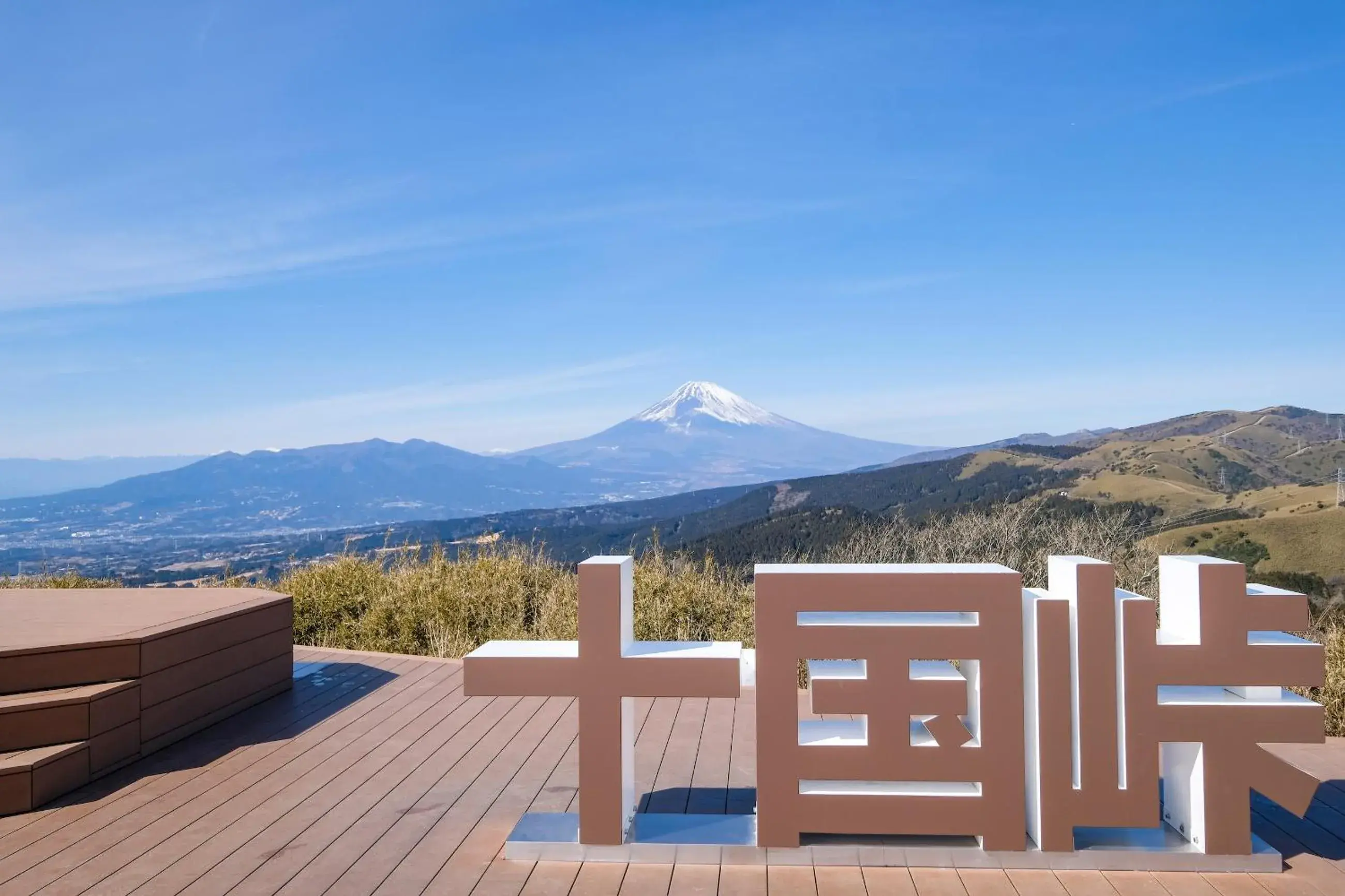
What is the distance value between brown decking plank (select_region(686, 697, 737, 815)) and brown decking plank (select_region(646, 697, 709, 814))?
0.02 meters

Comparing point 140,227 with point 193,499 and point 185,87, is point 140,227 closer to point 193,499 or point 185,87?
point 185,87

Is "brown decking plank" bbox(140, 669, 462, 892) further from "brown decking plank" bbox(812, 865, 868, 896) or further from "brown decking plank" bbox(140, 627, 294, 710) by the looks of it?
"brown decking plank" bbox(812, 865, 868, 896)

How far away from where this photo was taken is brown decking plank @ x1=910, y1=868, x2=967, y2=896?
2666 millimetres

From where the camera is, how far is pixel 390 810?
3463 mm

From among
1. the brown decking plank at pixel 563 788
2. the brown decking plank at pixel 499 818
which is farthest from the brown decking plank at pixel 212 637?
the brown decking plank at pixel 563 788

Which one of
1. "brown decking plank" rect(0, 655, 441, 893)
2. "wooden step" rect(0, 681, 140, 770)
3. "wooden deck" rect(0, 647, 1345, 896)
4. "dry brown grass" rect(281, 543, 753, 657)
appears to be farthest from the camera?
"dry brown grass" rect(281, 543, 753, 657)

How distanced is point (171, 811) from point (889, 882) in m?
2.84

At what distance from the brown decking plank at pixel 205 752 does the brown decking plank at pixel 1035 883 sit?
3.50 meters

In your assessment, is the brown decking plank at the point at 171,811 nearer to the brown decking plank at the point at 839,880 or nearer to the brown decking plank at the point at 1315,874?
the brown decking plank at the point at 839,880

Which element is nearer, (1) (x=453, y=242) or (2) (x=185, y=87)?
(2) (x=185, y=87)

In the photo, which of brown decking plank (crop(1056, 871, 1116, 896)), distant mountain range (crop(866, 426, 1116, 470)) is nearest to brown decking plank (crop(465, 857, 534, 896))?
brown decking plank (crop(1056, 871, 1116, 896))

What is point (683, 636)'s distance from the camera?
22.1ft

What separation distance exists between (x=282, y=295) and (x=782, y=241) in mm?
21854

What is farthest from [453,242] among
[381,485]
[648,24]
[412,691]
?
[381,485]
